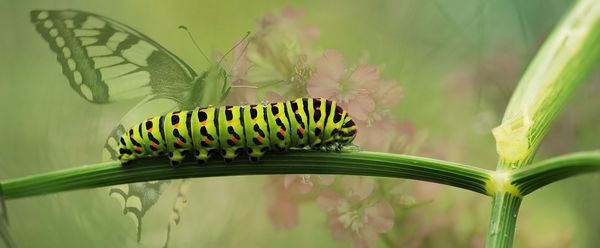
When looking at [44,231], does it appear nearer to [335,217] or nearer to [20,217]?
[20,217]

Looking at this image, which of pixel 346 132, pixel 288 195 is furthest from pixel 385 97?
pixel 346 132

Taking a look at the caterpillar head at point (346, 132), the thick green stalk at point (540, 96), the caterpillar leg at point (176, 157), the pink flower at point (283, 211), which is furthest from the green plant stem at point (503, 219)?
the pink flower at point (283, 211)

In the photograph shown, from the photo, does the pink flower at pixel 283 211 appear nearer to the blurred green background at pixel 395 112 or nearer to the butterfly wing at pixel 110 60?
the blurred green background at pixel 395 112

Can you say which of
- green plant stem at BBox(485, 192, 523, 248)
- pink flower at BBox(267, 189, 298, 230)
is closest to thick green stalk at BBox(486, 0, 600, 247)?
green plant stem at BBox(485, 192, 523, 248)

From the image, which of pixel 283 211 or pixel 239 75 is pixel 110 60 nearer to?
pixel 239 75

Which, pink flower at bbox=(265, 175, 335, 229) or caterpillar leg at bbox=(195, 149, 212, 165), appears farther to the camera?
pink flower at bbox=(265, 175, 335, 229)

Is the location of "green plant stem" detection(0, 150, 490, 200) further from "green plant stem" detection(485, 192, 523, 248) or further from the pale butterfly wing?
the pale butterfly wing
